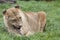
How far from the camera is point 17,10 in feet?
28.3

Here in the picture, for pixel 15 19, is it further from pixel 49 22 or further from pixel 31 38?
pixel 49 22

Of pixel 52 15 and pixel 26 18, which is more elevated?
pixel 26 18

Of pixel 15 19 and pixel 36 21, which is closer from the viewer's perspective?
pixel 15 19

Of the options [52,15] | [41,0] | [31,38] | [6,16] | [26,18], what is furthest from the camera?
[41,0]

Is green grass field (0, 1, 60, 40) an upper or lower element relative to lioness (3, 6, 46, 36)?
lower

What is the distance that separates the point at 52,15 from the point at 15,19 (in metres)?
5.47

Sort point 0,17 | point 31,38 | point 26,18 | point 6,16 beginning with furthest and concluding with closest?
point 0,17, point 26,18, point 6,16, point 31,38

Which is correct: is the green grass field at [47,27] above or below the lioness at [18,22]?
below

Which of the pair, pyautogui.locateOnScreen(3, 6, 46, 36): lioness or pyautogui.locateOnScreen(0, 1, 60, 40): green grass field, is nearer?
pyautogui.locateOnScreen(0, 1, 60, 40): green grass field

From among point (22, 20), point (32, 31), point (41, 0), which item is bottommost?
point (41, 0)

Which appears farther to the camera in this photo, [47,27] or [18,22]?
[47,27]

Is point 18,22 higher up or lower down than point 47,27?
higher up

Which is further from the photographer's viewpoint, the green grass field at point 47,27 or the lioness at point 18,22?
the lioness at point 18,22

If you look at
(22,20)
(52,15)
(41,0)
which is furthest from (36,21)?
(41,0)
